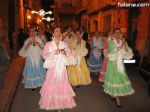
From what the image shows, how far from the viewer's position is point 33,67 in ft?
35.0

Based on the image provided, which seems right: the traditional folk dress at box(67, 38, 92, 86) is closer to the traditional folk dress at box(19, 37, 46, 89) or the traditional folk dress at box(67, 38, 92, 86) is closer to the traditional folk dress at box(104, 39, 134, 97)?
the traditional folk dress at box(19, 37, 46, 89)

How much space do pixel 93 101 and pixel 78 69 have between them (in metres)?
2.31

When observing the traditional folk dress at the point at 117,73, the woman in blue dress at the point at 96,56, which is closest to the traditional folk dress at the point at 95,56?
the woman in blue dress at the point at 96,56

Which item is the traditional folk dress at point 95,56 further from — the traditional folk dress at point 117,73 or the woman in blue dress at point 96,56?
the traditional folk dress at point 117,73

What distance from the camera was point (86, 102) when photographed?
8.85 meters

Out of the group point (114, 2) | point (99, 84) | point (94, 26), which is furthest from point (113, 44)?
point (94, 26)

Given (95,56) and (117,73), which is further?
(95,56)

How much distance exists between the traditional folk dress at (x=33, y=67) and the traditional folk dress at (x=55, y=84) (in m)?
2.78

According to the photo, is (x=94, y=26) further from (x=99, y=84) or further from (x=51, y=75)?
(x=51, y=75)

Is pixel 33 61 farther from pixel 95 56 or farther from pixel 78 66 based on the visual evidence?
pixel 95 56

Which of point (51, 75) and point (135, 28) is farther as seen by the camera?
point (135, 28)

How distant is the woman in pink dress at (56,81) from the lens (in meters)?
7.57

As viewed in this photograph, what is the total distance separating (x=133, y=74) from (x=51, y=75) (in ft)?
23.5

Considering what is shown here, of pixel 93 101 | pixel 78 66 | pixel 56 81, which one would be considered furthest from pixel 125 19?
pixel 56 81
